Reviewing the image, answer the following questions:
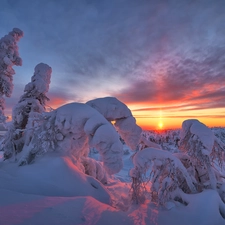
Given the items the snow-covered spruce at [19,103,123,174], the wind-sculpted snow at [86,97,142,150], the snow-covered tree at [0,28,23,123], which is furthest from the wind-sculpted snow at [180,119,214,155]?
the snow-covered tree at [0,28,23,123]

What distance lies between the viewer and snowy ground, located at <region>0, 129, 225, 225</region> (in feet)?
9.48

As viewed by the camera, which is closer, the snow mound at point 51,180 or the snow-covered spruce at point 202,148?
the snow mound at point 51,180

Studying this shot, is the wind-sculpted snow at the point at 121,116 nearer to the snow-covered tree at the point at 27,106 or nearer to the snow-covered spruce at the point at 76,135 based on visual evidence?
the snow-covered spruce at the point at 76,135

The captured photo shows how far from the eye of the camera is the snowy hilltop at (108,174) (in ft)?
11.1

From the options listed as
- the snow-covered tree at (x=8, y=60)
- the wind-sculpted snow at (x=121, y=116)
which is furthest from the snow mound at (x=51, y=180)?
the snow-covered tree at (x=8, y=60)

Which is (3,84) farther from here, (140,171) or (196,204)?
(196,204)

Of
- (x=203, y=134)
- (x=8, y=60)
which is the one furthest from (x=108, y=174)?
(x=8, y=60)

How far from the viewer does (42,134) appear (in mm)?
6445

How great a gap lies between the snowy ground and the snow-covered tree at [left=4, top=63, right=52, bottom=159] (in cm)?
404

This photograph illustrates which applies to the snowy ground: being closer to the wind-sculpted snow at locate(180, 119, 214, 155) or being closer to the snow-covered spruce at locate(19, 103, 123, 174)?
the snow-covered spruce at locate(19, 103, 123, 174)

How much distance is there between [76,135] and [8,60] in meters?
6.37

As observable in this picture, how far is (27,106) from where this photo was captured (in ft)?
31.3

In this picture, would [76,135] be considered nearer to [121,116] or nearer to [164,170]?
[121,116]

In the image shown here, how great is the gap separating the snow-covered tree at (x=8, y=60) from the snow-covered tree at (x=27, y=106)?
0.97m
